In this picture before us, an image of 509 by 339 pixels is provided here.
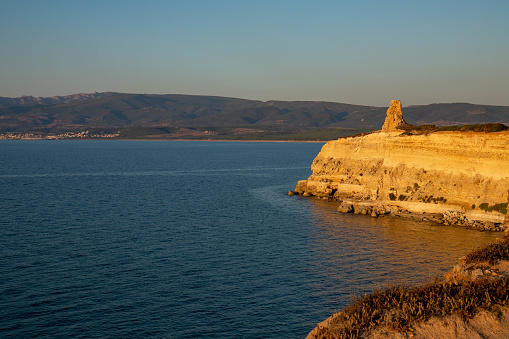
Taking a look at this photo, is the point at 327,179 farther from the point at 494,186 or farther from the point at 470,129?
the point at 494,186

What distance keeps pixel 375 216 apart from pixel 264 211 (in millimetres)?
12599

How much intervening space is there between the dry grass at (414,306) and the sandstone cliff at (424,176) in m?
30.6

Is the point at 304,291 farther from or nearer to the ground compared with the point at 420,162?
nearer to the ground

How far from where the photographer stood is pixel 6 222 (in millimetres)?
48625

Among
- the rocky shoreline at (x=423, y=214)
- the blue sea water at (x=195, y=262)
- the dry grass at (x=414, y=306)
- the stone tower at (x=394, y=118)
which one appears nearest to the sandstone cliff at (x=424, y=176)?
the rocky shoreline at (x=423, y=214)

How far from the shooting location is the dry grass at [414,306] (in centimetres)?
1606

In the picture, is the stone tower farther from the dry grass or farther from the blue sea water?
the dry grass

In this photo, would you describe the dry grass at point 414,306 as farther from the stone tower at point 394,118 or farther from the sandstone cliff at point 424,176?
the stone tower at point 394,118

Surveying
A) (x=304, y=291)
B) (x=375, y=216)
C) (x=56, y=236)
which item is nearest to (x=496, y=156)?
(x=375, y=216)

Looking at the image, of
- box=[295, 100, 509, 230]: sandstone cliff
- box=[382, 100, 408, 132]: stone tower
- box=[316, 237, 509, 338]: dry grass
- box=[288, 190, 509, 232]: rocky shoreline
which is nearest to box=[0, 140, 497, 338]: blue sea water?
box=[288, 190, 509, 232]: rocky shoreline

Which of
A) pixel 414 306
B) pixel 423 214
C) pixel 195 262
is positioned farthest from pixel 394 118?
pixel 414 306

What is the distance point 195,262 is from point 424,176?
103 ft

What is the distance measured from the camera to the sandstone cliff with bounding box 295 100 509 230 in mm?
49719

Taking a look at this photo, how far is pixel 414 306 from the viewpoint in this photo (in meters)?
16.6
